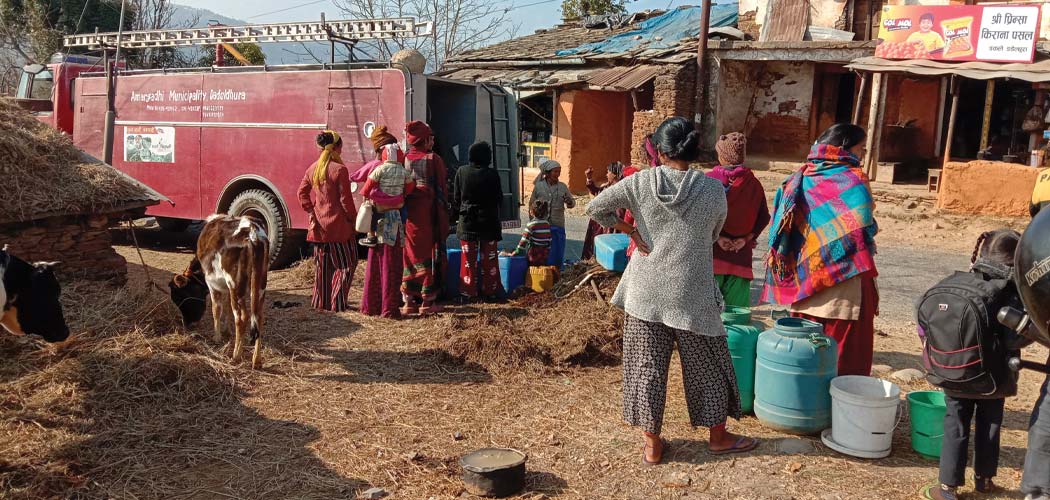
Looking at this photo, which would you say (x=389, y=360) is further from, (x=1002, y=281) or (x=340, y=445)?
(x=1002, y=281)

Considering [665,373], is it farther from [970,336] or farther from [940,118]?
[940,118]

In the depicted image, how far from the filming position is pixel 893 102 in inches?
652

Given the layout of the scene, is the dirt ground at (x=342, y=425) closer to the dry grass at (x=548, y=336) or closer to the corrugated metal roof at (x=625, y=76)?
Answer: the dry grass at (x=548, y=336)

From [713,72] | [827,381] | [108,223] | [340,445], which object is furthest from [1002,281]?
[713,72]

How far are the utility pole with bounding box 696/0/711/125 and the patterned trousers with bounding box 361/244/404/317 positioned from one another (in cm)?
1057

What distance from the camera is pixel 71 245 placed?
6.76m

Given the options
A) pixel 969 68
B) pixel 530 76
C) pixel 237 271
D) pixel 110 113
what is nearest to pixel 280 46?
pixel 110 113

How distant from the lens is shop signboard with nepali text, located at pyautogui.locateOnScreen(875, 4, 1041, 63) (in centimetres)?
1259

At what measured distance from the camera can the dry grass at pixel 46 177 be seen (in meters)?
6.34

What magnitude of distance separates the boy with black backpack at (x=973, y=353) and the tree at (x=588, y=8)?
21741 millimetres

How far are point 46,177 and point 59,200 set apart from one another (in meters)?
0.32

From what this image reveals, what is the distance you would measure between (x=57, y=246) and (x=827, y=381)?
19.5ft

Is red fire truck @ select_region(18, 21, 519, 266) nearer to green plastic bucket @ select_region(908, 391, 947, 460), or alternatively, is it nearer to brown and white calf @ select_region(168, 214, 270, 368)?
brown and white calf @ select_region(168, 214, 270, 368)

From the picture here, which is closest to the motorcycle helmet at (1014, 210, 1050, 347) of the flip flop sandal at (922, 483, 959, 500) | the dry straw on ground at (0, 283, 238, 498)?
the flip flop sandal at (922, 483, 959, 500)
